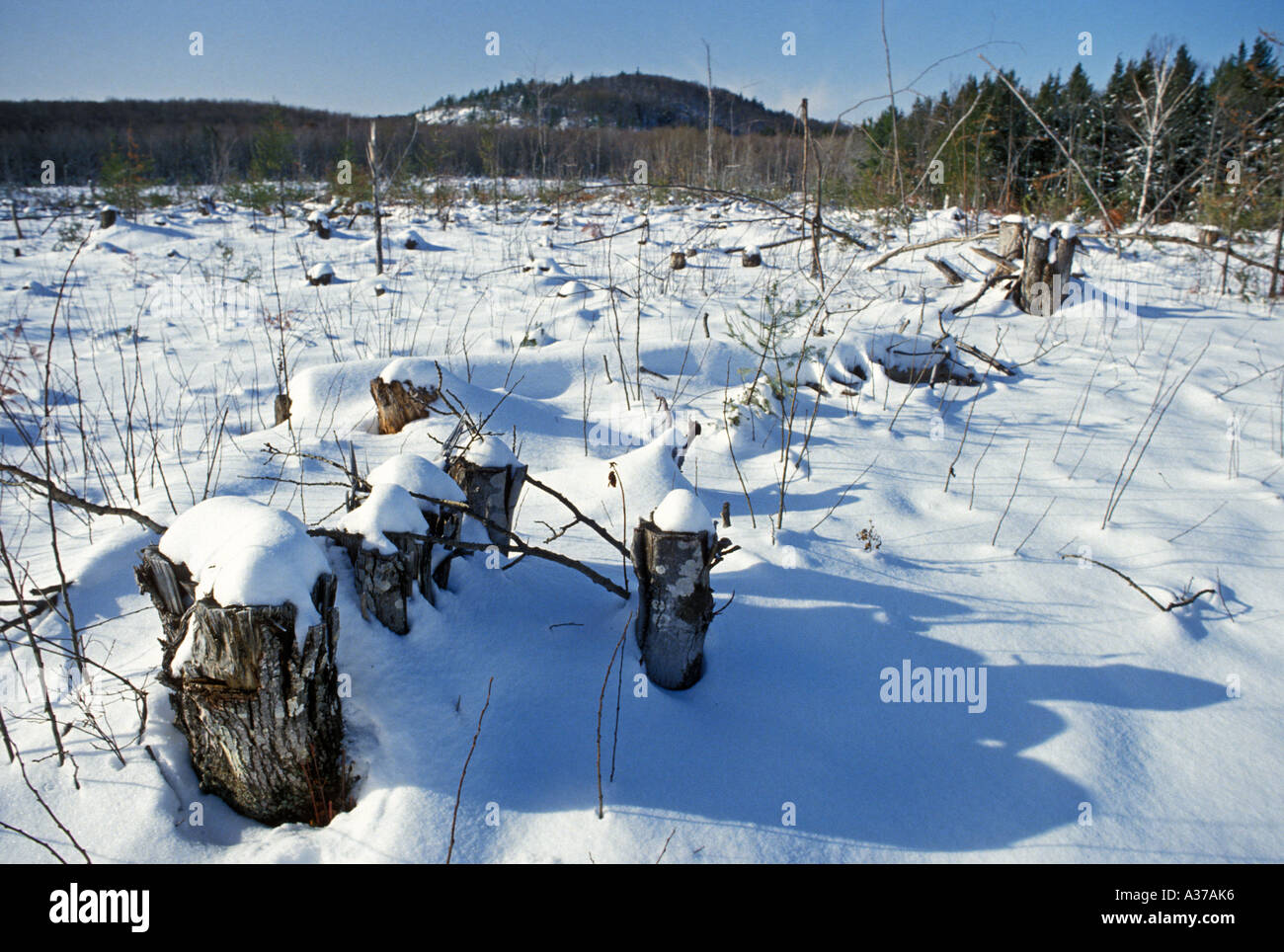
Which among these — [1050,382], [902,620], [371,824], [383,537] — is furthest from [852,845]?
[1050,382]

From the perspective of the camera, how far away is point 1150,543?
2504 millimetres

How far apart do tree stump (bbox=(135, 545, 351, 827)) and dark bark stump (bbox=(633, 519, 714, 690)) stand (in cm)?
69

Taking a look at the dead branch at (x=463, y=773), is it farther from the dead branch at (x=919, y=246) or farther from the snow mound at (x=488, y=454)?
the dead branch at (x=919, y=246)

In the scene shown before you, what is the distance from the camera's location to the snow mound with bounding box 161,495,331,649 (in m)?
1.16

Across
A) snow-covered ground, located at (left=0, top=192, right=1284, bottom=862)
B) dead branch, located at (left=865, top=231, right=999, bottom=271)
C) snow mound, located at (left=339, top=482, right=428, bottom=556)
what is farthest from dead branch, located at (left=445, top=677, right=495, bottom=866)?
dead branch, located at (left=865, top=231, right=999, bottom=271)

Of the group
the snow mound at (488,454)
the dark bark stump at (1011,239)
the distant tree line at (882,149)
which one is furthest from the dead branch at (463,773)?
the dark bark stump at (1011,239)

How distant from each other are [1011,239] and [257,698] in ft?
20.9

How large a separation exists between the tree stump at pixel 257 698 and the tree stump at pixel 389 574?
227 millimetres

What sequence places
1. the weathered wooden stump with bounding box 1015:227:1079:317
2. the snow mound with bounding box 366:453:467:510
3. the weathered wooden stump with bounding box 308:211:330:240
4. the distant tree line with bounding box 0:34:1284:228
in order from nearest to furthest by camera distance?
the snow mound with bounding box 366:453:467:510, the weathered wooden stump with bounding box 1015:227:1079:317, the distant tree line with bounding box 0:34:1284:228, the weathered wooden stump with bounding box 308:211:330:240

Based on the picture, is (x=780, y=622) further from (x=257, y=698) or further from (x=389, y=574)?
(x=257, y=698)

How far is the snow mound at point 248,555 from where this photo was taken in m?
1.16

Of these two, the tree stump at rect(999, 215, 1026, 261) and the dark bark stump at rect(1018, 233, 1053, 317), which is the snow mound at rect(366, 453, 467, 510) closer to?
the dark bark stump at rect(1018, 233, 1053, 317)
